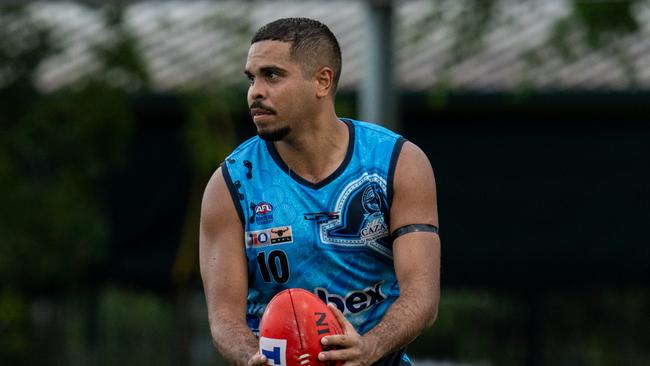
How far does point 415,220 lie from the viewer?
574 centimetres

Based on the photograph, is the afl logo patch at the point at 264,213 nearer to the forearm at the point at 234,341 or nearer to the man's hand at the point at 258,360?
the forearm at the point at 234,341

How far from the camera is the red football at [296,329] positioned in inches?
208

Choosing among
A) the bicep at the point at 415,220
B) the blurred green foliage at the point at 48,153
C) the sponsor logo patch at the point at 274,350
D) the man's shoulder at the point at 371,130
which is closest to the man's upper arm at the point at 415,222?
the bicep at the point at 415,220

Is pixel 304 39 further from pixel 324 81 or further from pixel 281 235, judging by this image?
pixel 281 235

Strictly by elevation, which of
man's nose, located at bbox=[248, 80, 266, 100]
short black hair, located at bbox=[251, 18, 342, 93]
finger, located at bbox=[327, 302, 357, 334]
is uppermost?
short black hair, located at bbox=[251, 18, 342, 93]

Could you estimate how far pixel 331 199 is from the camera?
19.0ft

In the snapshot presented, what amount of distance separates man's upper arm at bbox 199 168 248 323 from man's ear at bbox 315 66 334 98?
527mm

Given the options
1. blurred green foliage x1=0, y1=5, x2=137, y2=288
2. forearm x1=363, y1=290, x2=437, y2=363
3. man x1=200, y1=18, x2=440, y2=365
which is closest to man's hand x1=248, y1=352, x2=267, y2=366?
man x1=200, y1=18, x2=440, y2=365

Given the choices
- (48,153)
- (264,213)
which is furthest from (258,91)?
(48,153)

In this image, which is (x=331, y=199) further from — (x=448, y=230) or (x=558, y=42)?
(x=448, y=230)

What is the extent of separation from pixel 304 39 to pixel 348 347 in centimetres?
122

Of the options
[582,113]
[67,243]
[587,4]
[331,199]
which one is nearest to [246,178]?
[331,199]

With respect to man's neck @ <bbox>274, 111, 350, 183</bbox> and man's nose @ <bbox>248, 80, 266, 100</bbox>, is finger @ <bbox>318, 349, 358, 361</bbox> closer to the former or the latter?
man's neck @ <bbox>274, 111, 350, 183</bbox>

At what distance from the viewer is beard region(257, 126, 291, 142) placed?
571cm
